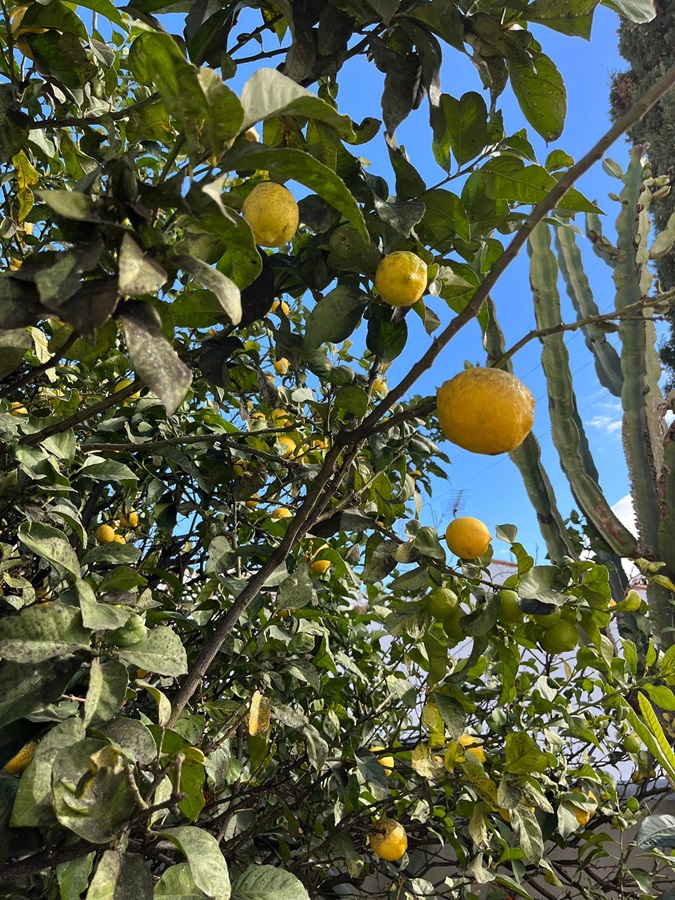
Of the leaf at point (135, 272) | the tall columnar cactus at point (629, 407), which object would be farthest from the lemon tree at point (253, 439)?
the tall columnar cactus at point (629, 407)

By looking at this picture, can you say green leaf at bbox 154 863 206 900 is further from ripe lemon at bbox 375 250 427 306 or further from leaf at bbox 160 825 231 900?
ripe lemon at bbox 375 250 427 306

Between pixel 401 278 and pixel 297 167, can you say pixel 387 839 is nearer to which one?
pixel 401 278

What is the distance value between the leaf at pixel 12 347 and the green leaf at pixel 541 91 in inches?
21.4

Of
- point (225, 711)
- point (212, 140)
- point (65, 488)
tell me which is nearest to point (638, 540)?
point (225, 711)

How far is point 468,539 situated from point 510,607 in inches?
5.0

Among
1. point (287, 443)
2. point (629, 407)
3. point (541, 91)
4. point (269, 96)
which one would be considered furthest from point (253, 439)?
point (629, 407)

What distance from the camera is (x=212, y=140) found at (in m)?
0.38

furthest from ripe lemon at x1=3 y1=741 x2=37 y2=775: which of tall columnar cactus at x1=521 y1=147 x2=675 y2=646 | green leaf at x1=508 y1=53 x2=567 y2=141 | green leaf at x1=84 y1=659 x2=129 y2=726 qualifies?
tall columnar cactus at x1=521 y1=147 x2=675 y2=646

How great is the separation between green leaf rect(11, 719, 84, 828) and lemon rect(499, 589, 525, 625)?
0.47 meters

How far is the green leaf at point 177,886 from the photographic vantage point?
46cm

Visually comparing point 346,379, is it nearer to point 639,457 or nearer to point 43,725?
point 43,725

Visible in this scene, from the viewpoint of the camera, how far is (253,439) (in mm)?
1187

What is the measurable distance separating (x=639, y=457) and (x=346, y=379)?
2.60 m

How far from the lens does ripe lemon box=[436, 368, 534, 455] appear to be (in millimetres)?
602
